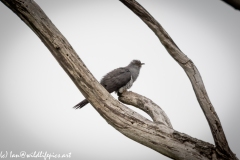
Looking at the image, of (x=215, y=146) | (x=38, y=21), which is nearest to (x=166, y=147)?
(x=215, y=146)

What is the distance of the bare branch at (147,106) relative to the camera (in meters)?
4.05

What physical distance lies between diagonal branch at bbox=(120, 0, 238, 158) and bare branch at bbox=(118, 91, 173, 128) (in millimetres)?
748

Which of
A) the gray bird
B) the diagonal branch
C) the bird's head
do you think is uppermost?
the bird's head

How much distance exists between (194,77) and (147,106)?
1.66m

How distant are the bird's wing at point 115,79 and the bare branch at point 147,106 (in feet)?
1.45

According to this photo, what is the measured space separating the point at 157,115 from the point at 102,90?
141 centimetres

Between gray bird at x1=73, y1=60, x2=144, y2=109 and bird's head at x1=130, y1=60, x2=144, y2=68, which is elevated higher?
bird's head at x1=130, y1=60, x2=144, y2=68

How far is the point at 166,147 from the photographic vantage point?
296 cm

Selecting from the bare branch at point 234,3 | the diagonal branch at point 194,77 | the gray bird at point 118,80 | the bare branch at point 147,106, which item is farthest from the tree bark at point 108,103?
the gray bird at point 118,80

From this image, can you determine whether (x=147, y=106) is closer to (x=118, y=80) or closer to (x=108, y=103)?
(x=108, y=103)

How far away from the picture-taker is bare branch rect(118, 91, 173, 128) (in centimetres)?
405

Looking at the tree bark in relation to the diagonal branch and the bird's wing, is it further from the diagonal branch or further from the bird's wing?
the bird's wing

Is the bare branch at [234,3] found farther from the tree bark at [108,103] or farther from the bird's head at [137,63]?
the bird's head at [137,63]

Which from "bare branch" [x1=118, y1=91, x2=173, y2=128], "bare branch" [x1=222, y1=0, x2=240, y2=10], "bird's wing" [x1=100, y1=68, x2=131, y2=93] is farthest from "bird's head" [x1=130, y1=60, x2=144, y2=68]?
"bare branch" [x1=222, y1=0, x2=240, y2=10]
